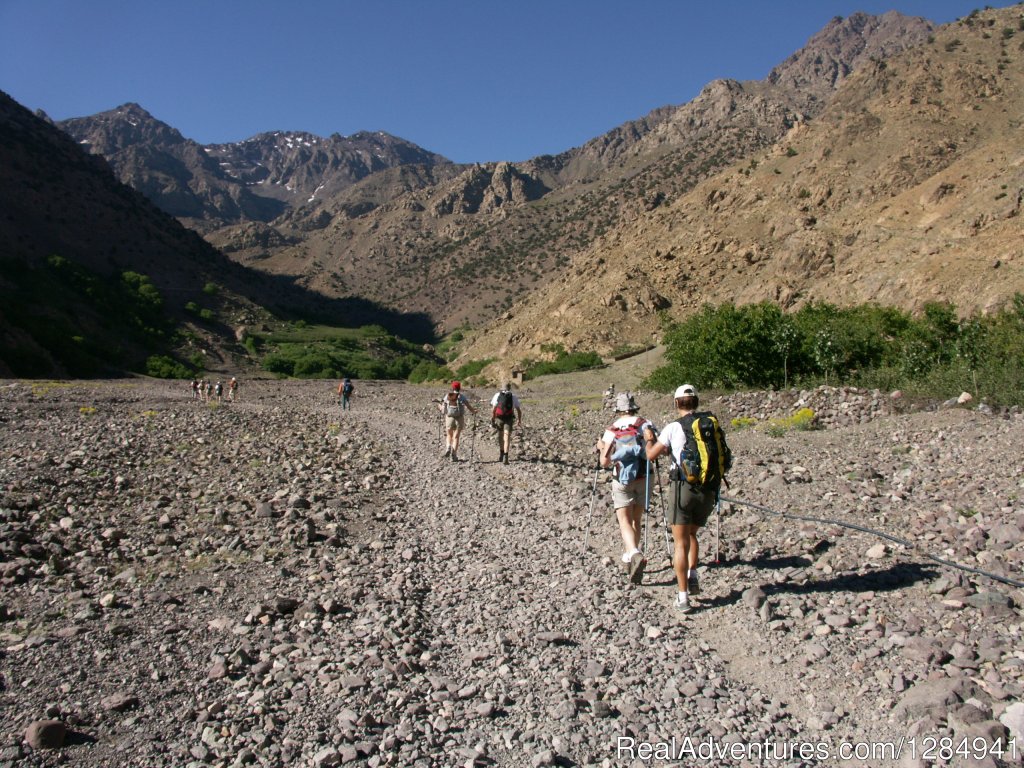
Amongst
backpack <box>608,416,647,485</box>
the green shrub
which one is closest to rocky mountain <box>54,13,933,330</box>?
the green shrub

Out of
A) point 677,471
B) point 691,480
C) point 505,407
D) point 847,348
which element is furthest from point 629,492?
point 847,348

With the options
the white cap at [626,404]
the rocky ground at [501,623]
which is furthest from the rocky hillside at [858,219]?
the white cap at [626,404]

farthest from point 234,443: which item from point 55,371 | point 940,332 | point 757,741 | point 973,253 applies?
point 55,371

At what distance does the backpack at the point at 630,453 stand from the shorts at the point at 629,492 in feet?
0.16

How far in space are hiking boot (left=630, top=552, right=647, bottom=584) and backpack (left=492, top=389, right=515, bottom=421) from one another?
23.4 feet

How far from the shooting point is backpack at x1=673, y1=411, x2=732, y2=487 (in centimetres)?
558

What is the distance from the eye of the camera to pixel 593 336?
4997 centimetres

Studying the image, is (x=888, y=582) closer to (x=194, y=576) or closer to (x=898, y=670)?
(x=898, y=670)

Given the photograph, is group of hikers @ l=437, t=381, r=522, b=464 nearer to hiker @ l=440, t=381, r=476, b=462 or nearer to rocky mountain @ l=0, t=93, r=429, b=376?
hiker @ l=440, t=381, r=476, b=462

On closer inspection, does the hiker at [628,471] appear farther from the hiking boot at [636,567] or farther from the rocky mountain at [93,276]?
the rocky mountain at [93,276]

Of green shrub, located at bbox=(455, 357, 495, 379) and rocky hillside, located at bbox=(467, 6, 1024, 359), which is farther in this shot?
green shrub, located at bbox=(455, 357, 495, 379)

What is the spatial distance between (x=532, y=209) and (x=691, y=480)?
122m

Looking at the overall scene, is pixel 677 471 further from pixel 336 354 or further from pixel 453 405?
pixel 336 354

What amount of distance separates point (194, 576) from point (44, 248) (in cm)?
7429
